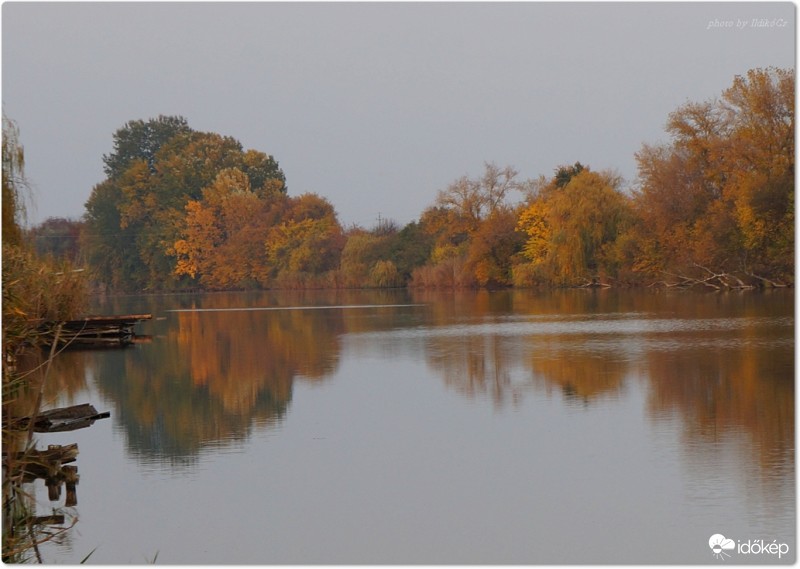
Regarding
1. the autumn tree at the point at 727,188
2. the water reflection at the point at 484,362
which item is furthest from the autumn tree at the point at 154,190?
the water reflection at the point at 484,362

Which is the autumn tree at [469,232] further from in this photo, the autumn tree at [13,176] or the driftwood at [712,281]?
the autumn tree at [13,176]

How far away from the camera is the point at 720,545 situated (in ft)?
19.3

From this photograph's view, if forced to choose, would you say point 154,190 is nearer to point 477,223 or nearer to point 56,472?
point 477,223

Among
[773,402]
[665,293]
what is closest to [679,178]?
[665,293]

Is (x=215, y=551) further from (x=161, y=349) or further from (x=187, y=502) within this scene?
(x=161, y=349)

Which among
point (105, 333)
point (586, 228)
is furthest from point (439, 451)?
point (586, 228)

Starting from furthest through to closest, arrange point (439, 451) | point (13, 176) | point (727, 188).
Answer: point (727, 188) → point (13, 176) → point (439, 451)

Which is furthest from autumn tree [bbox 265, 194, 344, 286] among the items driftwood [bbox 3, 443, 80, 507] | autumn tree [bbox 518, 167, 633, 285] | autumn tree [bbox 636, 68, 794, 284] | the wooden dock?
driftwood [bbox 3, 443, 80, 507]

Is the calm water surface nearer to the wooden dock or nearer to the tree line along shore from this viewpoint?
the wooden dock

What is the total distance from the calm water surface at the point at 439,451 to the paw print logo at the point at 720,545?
5 cm

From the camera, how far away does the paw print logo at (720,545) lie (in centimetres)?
576

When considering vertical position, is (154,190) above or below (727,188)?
above

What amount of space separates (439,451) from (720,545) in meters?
3.58

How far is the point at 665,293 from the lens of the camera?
35.8 m
